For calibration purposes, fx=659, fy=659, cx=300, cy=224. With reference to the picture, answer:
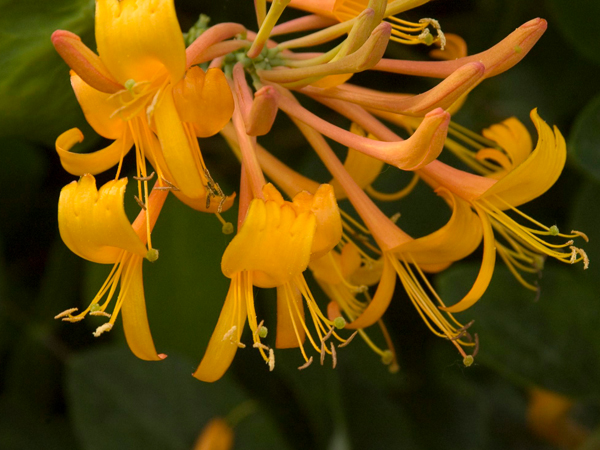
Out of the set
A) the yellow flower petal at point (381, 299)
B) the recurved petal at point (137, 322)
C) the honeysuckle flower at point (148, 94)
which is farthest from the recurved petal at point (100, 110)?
the yellow flower petal at point (381, 299)

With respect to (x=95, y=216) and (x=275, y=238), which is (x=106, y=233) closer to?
(x=95, y=216)

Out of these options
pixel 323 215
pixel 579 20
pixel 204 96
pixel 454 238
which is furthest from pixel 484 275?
pixel 579 20

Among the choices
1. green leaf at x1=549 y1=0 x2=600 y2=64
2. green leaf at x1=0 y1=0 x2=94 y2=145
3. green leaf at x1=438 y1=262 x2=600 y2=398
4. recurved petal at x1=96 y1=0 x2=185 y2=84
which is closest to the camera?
recurved petal at x1=96 y1=0 x2=185 y2=84

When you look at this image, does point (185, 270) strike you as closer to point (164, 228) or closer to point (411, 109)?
point (164, 228)

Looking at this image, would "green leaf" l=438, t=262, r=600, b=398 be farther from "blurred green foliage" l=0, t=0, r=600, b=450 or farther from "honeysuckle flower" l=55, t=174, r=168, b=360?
"honeysuckle flower" l=55, t=174, r=168, b=360

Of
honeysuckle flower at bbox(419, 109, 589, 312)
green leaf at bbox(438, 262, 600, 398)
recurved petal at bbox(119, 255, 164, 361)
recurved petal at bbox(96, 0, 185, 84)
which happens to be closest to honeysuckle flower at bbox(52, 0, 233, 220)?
recurved petal at bbox(96, 0, 185, 84)

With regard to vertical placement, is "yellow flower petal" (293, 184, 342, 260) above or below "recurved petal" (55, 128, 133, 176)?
below

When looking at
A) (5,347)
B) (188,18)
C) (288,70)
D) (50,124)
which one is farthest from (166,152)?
(5,347)
